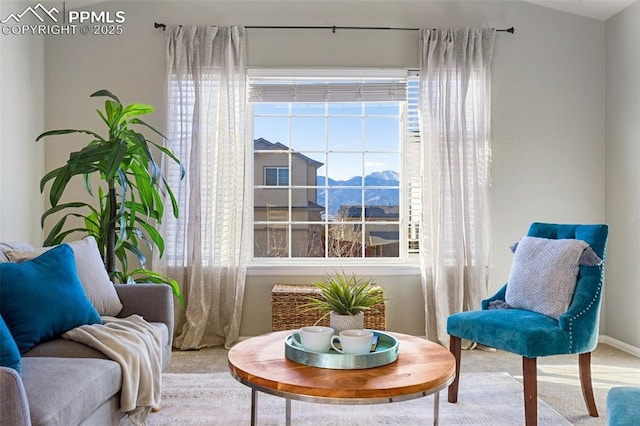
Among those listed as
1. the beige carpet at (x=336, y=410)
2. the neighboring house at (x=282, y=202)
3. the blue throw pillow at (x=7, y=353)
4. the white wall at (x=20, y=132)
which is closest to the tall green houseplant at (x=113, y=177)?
the white wall at (x=20, y=132)

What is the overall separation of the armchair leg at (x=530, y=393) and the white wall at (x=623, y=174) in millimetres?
2034

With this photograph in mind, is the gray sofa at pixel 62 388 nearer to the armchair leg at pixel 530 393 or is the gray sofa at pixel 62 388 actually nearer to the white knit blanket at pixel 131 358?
the white knit blanket at pixel 131 358

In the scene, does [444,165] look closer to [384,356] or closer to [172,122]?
[172,122]

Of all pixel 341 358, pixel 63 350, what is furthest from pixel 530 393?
pixel 63 350

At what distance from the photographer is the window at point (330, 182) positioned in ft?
14.5

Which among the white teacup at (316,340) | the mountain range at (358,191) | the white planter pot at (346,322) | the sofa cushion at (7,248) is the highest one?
the mountain range at (358,191)

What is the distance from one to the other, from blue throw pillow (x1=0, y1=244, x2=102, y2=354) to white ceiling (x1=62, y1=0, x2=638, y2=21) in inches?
103

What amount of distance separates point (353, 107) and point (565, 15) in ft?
6.05

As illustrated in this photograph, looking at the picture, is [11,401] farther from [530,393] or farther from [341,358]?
[530,393]

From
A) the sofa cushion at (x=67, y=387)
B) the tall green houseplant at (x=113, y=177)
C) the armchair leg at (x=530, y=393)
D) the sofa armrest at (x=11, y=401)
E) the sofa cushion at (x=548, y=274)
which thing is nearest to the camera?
the sofa armrest at (x=11, y=401)

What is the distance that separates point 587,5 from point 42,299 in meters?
4.21

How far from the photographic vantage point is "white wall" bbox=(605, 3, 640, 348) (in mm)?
3973

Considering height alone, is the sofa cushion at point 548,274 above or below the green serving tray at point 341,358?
above

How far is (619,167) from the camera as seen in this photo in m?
4.16
